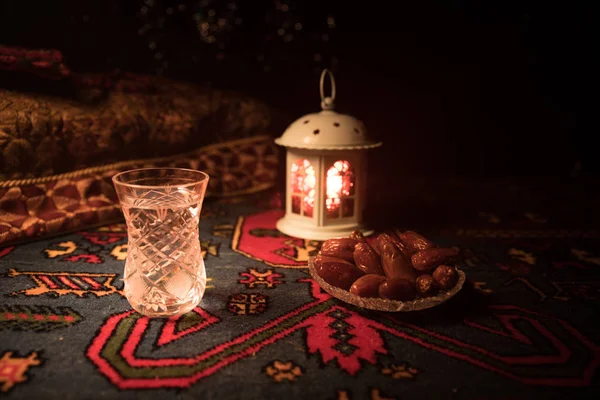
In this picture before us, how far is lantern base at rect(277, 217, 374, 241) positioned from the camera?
1.93 m

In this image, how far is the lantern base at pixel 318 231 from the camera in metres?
1.93

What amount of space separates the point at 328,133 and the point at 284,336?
0.85 m

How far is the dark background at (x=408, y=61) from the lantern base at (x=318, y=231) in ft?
3.50

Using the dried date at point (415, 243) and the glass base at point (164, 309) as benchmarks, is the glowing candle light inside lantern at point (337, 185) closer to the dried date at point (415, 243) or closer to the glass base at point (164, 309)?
the dried date at point (415, 243)

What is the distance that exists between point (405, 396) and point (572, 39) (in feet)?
8.83

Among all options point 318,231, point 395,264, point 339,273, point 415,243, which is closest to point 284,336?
point 339,273

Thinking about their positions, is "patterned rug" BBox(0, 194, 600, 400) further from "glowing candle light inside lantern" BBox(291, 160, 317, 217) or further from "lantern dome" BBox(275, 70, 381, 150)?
"lantern dome" BBox(275, 70, 381, 150)

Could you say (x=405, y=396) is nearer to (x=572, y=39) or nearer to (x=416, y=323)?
(x=416, y=323)

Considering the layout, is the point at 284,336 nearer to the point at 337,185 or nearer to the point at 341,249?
the point at 341,249

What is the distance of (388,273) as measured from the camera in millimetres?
1331

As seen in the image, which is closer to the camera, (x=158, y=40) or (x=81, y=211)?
(x=81, y=211)

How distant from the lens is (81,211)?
1989 millimetres

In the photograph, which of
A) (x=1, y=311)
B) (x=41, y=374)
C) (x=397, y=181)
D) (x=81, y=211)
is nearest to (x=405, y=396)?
(x=41, y=374)

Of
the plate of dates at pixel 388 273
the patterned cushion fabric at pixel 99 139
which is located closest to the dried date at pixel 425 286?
the plate of dates at pixel 388 273
